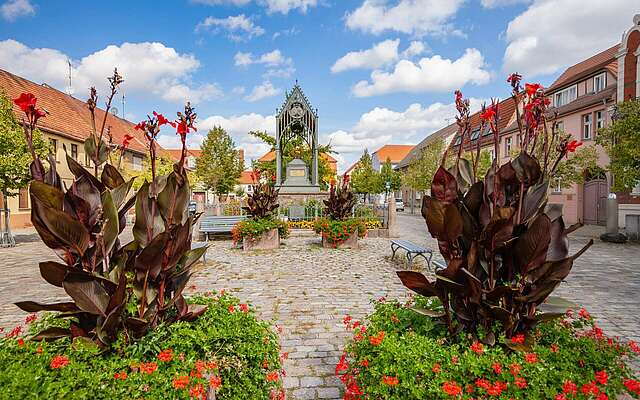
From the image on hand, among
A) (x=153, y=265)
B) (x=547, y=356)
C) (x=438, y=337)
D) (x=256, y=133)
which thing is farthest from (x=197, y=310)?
(x=256, y=133)

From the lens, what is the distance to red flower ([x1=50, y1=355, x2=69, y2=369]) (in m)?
2.27

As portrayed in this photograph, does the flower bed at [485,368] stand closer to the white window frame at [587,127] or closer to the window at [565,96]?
the white window frame at [587,127]

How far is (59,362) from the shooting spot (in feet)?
7.54

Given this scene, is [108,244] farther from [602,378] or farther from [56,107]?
[56,107]

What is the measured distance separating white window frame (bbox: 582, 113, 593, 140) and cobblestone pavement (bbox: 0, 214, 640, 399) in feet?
39.7

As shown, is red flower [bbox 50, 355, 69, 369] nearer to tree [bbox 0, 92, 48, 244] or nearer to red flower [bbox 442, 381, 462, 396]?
red flower [bbox 442, 381, 462, 396]

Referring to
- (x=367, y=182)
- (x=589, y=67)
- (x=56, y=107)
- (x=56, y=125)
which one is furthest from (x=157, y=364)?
(x=367, y=182)

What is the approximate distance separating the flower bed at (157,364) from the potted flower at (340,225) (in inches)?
380

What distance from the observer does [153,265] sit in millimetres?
2742

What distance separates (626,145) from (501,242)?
13894 millimetres

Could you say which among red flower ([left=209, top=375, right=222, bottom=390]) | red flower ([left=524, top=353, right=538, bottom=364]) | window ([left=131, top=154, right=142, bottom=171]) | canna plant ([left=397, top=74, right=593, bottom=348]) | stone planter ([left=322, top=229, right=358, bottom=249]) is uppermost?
window ([left=131, top=154, right=142, bottom=171])

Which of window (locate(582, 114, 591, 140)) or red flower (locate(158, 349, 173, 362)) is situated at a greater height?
window (locate(582, 114, 591, 140))

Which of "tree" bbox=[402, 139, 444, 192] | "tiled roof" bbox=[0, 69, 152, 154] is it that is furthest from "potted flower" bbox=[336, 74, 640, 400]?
"tree" bbox=[402, 139, 444, 192]

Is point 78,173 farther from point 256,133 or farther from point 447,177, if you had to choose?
Answer: point 256,133
